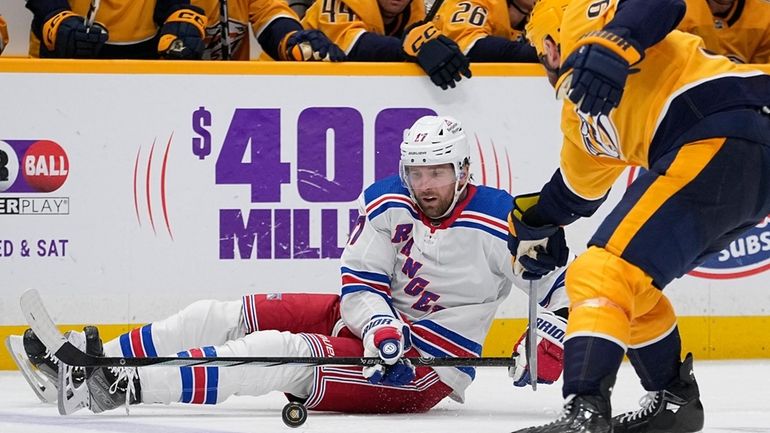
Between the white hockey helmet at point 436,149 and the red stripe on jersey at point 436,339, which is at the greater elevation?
the white hockey helmet at point 436,149

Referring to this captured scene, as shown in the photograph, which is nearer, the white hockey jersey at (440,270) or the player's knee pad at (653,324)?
the player's knee pad at (653,324)

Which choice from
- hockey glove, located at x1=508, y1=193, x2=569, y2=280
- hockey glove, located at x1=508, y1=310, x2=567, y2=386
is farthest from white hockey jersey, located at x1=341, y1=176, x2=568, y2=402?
hockey glove, located at x1=508, y1=193, x2=569, y2=280

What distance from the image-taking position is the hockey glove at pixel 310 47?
5270 millimetres

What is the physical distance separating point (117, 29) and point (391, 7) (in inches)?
43.2

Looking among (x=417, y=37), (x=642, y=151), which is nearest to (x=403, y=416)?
(x=642, y=151)

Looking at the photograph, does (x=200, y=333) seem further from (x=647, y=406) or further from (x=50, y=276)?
(x=647, y=406)

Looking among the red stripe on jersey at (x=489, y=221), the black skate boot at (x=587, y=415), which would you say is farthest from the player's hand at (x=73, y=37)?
the black skate boot at (x=587, y=415)

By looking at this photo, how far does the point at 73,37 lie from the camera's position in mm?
5133

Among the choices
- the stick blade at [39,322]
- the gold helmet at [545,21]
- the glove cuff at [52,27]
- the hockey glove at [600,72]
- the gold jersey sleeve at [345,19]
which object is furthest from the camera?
the gold jersey sleeve at [345,19]

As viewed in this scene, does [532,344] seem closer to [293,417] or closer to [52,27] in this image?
[293,417]

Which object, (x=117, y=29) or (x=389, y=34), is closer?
(x=117, y=29)

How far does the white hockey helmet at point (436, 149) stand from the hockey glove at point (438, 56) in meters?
1.13

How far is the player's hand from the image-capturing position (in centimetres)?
514

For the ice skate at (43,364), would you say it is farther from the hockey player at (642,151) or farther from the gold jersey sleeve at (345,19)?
the gold jersey sleeve at (345,19)
